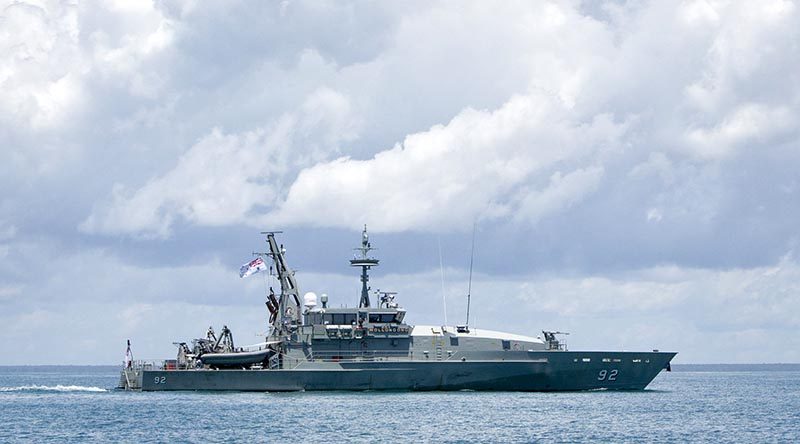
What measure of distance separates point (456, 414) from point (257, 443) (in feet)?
42.0

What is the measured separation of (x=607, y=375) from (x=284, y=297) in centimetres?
2014

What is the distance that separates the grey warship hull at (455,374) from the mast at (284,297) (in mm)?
2883

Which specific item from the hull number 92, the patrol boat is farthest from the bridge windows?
the hull number 92

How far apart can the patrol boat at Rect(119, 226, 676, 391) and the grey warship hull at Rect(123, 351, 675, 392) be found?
0.19 ft

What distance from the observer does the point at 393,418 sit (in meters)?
55.8

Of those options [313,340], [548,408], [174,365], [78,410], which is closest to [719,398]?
[548,408]

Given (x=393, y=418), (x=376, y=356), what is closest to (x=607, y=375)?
(x=376, y=356)

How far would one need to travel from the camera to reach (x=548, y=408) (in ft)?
201

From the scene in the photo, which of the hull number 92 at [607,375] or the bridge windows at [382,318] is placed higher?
the bridge windows at [382,318]

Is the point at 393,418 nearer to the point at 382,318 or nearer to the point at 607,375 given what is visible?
the point at 382,318

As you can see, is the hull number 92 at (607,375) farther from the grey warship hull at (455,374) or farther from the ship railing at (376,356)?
the ship railing at (376,356)

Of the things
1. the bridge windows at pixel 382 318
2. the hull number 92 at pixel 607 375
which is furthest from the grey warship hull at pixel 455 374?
the bridge windows at pixel 382 318

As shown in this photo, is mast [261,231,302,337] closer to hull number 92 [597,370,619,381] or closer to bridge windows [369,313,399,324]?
bridge windows [369,313,399,324]

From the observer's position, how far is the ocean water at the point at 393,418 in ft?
166
